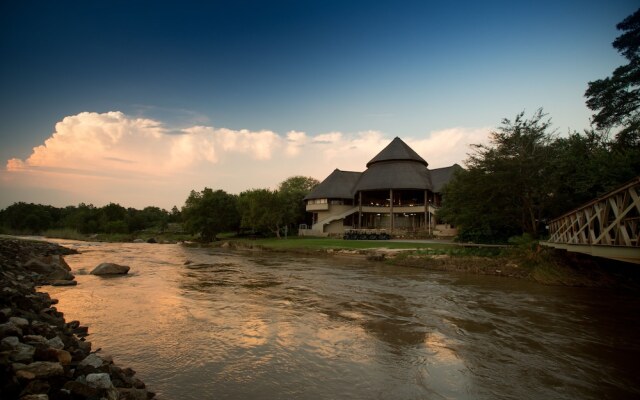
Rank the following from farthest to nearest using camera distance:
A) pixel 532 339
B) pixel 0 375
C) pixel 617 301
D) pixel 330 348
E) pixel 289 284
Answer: pixel 289 284 → pixel 617 301 → pixel 532 339 → pixel 330 348 → pixel 0 375

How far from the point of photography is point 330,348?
823 cm

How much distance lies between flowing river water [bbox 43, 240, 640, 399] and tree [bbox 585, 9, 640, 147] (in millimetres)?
19078

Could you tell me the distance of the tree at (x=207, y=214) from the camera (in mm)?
56938

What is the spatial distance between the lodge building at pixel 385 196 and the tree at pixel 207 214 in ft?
51.5

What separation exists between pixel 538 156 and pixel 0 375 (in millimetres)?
30000

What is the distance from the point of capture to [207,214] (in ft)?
192

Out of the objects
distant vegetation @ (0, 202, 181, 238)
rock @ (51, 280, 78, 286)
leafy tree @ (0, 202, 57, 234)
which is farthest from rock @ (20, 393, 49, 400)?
leafy tree @ (0, 202, 57, 234)

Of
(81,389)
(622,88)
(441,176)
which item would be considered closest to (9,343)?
(81,389)

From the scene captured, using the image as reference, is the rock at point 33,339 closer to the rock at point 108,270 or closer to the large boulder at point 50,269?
the large boulder at point 50,269

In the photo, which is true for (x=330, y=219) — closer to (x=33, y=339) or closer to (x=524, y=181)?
(x=524, y=181)

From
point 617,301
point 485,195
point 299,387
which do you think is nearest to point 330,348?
point 299,387

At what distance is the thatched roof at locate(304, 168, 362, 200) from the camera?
53969mm

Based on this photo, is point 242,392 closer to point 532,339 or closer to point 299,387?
point 299,387

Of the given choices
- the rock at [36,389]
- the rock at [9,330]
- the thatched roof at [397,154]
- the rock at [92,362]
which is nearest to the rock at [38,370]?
the rock at [36,389]
